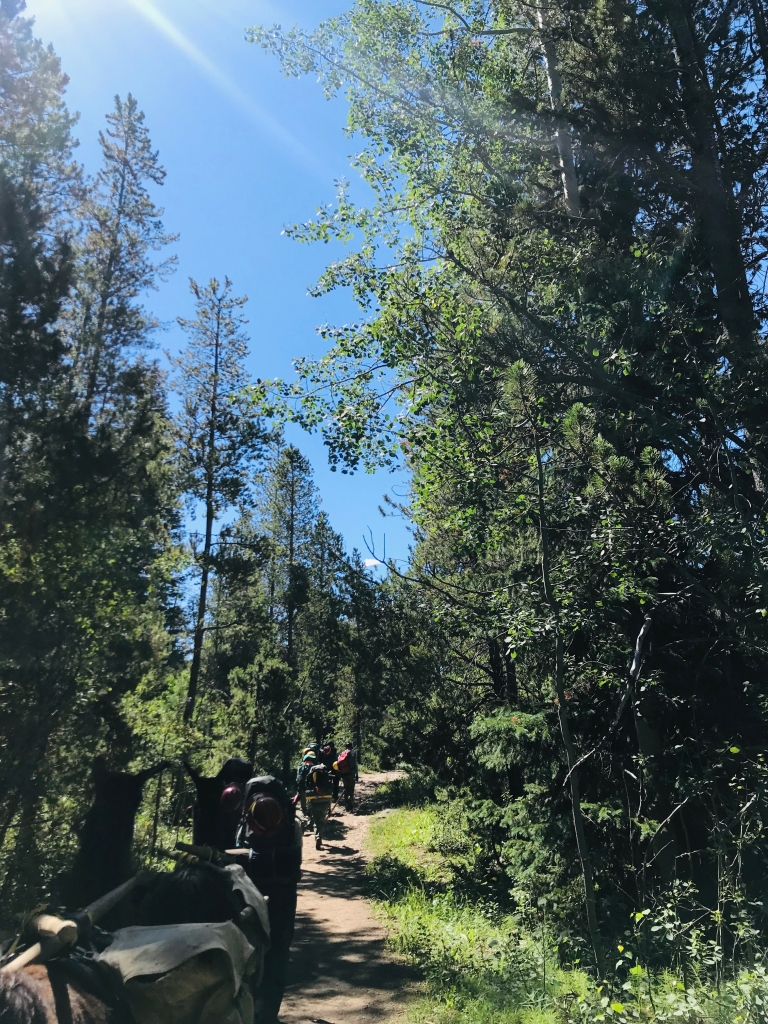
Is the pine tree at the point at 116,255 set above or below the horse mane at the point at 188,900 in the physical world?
above

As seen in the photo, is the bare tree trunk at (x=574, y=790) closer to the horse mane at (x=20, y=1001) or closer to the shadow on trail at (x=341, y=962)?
the shadow on trail at (x=341, y=962)

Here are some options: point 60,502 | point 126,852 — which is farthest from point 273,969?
point 60,502

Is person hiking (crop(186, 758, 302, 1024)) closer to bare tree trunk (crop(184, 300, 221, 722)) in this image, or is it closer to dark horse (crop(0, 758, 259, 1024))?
dark horse (crop(0, 758, 259, 1024))

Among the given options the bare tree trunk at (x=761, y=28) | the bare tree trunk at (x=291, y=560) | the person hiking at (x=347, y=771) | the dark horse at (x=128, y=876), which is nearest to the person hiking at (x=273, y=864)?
the dark horse at (x=128, y=876)

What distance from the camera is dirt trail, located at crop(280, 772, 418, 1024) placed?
5.26 m

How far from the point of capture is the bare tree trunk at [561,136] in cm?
861

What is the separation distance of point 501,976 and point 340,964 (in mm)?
1666

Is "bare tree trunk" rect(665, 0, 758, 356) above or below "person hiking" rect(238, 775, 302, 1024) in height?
above

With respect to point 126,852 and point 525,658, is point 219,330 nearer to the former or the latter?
point 525,658

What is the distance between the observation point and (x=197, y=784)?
5395 mm

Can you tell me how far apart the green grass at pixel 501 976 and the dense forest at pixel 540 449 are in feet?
1.11

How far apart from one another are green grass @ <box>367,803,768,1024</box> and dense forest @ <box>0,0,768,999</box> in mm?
338

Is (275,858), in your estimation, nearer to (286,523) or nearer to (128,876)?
(128,876)

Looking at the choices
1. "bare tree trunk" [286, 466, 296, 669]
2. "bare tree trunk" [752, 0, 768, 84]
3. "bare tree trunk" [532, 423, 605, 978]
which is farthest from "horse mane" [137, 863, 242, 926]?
"bare tree trunk" [286, 466, 296, 669]
